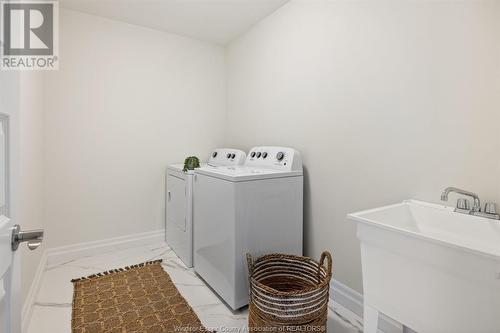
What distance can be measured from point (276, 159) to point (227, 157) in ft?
2.33

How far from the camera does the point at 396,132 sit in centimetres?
144

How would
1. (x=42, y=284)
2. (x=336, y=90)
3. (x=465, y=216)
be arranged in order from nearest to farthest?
(x=465, y=216)
(x=336, y=90)
(x=42, y=284)

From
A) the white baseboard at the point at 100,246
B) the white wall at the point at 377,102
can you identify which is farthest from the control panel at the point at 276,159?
the white baseboard at the point at 100,246

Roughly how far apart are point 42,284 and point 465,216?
8.81ft

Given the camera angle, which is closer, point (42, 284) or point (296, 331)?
point (296, 331)

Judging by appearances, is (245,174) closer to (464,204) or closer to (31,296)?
(464,204)

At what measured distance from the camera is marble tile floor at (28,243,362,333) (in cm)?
156

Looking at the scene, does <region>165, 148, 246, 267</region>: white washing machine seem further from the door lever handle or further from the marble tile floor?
the door lever handle

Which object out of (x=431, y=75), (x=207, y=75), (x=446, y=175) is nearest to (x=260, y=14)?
(x=207, y=75)

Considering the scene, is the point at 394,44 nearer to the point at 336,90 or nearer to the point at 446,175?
the point at 336,90

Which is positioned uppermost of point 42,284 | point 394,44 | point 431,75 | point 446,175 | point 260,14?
point 260,14

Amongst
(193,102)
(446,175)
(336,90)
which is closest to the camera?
(446,175)

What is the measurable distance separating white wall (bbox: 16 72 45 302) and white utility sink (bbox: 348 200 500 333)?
1.72 m

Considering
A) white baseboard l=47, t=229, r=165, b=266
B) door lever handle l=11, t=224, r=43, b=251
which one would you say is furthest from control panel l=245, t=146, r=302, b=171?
door lever handle l=11, t=224, r=43, b=251
